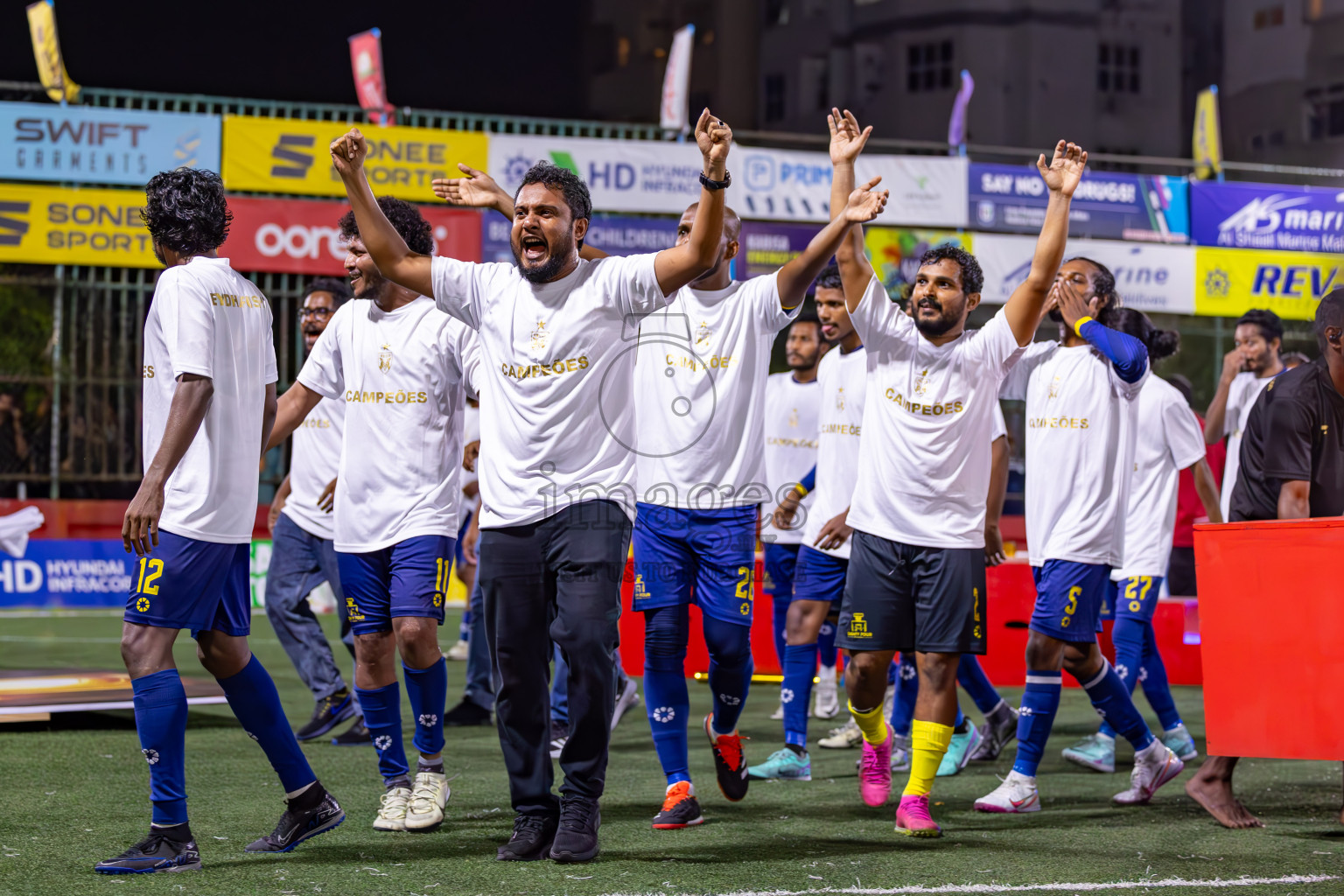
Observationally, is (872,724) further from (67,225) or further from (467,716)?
(67,225)

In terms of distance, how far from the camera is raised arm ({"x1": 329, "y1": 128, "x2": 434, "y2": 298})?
14.4ft

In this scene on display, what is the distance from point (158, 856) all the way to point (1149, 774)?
392cm

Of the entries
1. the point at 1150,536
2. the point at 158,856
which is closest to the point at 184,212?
the point at 158,856

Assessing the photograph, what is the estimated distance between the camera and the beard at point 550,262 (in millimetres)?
4570

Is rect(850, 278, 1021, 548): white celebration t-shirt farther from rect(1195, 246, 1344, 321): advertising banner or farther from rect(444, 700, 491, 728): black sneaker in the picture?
rect(1195, 246, 1344, 321): advertising banner

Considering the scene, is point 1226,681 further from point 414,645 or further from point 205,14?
point 205,14

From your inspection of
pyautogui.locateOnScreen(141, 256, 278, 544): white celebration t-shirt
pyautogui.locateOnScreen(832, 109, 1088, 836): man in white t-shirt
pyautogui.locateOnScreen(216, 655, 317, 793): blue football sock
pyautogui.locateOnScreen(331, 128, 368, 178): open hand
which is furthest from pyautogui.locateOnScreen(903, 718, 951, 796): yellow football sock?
pyautogui.locateOnScreen(331, 128, 368, 178): open hand

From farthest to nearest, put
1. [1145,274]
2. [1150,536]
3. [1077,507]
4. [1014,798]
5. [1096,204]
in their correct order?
1. [1145,274]
2. [1096,204]
3. [1150,536]
4. [1077,507]
5. [1014,798]

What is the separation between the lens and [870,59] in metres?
47.4

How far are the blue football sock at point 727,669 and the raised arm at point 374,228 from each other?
1.75 meters

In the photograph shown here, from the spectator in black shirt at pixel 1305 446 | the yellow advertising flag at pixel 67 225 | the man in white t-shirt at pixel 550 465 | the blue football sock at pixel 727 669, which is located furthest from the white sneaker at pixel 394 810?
the yellow advertising flag at pixel 67 225

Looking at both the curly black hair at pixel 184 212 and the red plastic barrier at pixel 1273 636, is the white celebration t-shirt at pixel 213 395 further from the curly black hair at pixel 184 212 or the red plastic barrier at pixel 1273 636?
the red plastic barrier at pixel 1273 636

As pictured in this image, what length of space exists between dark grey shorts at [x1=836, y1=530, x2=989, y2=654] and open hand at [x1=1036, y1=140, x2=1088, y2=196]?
135 cm

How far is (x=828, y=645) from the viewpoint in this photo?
850 cm
